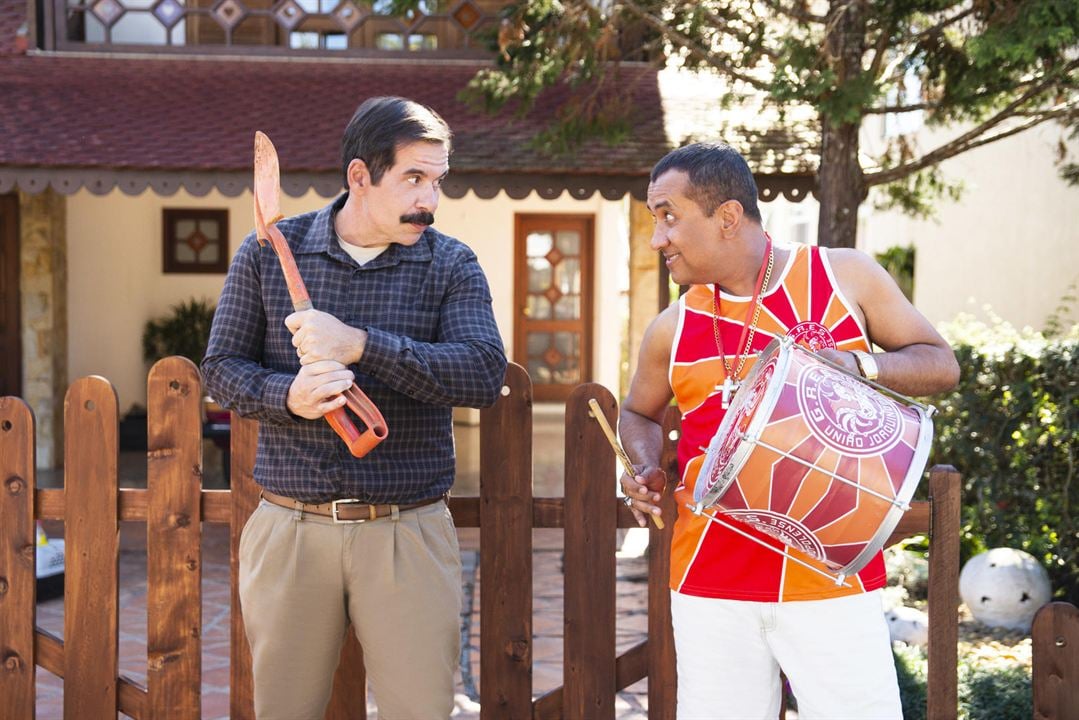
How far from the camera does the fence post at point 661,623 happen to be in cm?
328

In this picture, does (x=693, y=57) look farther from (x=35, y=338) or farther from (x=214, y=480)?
(x=35, y=338)

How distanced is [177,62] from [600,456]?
7.41m

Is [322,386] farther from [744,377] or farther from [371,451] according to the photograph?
[744,377]

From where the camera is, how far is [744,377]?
243 centimetres

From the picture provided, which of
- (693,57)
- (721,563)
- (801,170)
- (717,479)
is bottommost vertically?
(721,563)

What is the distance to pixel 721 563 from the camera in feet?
8.00

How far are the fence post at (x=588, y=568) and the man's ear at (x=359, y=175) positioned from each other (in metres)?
0.95

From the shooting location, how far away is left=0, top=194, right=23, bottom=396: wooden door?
411 inches

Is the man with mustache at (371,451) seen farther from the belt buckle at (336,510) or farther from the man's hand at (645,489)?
the man's hand at (645,489)

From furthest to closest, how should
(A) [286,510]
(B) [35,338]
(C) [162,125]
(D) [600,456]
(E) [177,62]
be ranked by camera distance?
(B) [35,338], (E) [177,62], (C) [162,125], (D) [600,456], (A) [286,510]

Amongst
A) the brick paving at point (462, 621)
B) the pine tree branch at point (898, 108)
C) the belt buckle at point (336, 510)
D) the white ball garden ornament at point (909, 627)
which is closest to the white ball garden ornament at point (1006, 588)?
the white ball garden ornament at point (909, 627)

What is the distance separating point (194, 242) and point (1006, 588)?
30.1ft

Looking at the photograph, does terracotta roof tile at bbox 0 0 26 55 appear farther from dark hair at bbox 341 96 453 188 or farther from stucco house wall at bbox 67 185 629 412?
dark hair at bbox 341 96 453 188

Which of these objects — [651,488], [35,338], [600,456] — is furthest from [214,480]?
[651,488]
